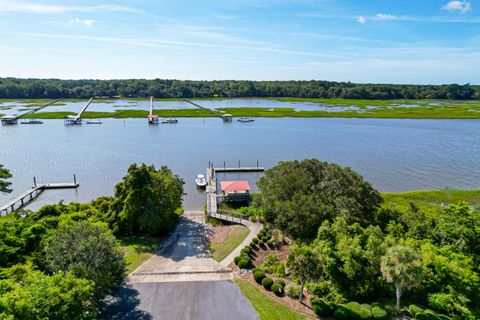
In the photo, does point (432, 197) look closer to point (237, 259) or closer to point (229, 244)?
point (229, 244)

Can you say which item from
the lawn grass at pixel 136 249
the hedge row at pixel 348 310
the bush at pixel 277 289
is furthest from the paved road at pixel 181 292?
the hedge row at pixel 348 310

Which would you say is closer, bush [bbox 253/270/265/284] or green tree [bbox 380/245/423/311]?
green tree [bbox 380/245/423/311]

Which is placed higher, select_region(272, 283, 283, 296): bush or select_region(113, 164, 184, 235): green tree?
select_region(113, 164, 184, 235): green tree

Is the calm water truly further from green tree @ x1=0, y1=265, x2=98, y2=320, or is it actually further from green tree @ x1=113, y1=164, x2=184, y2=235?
green tree @ x1=0, y1=265, x2=98, y2=320

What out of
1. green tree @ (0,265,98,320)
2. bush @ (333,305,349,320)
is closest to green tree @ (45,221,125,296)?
green tree @ (0,265,98,320)

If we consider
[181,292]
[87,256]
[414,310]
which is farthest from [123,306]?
[414,310]

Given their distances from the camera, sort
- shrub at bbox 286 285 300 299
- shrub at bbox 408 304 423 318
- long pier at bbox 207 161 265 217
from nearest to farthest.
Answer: shrub at bbox 408 304 423 318, shrub at bbox 286 285 300 299, long pier at bbox 207 161 265 217
